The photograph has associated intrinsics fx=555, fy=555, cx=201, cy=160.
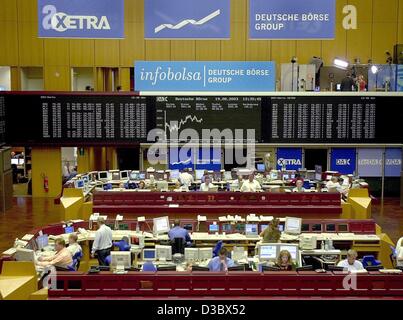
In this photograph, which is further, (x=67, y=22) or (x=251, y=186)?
(x=251, y=186)

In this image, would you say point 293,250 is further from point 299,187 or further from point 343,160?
point 343,160

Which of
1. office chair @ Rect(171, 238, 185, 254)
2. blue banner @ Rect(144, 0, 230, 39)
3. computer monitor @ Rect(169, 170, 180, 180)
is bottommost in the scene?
office chair @ Rect(171, 238, 185, 254)

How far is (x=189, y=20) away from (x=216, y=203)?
8.01m

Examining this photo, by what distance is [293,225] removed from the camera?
37.7 feet

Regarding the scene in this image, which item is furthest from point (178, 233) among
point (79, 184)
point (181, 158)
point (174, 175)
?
point (181, 158)

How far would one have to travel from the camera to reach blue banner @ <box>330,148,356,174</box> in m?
18.9

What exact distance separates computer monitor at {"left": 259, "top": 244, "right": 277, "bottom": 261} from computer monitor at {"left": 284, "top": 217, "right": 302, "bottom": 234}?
243 centimetres

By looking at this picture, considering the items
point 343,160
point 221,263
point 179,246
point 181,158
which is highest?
point 181,158

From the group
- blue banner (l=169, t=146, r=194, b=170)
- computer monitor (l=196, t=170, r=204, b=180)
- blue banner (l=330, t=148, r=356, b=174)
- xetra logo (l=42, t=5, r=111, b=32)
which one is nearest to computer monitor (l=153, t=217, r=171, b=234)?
computer monitor (l=196, t=170, r=204, b=180)

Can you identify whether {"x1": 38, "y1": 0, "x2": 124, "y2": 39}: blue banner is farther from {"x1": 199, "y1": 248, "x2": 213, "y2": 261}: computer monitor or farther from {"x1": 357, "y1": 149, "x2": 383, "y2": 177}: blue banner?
{"x1": 357, "y1": 149, "x2": 383, "y2": 177}: blue banner
